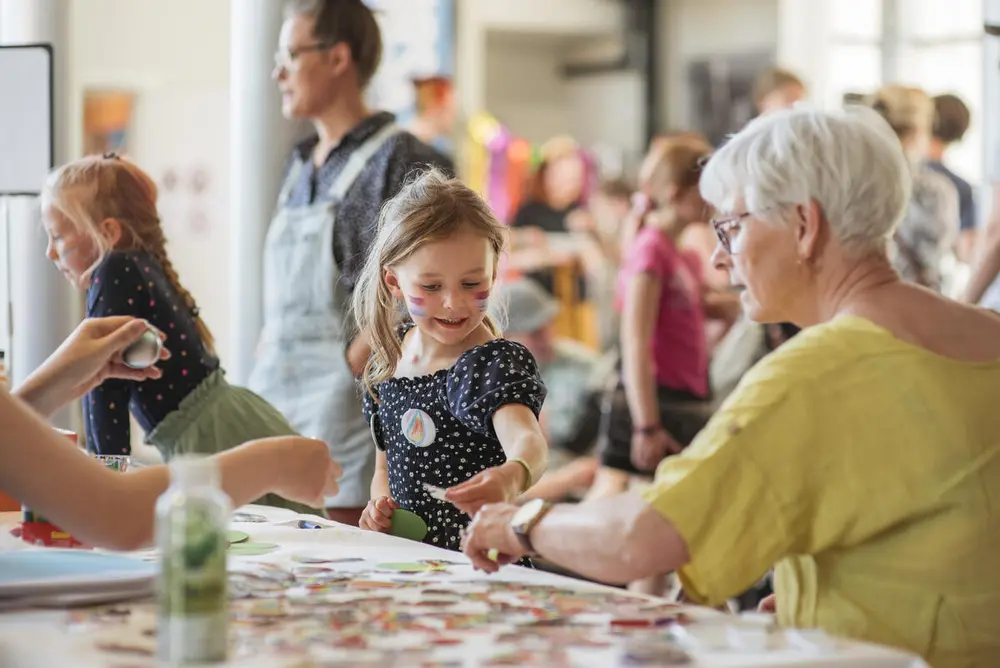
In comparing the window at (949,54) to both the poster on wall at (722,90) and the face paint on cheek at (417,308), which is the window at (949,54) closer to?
the poster on wall at (722,90)

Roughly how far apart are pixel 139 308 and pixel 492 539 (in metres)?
1.39

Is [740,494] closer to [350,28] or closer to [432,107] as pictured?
[350,28]

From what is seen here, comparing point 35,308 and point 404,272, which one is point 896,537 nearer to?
point 404,272

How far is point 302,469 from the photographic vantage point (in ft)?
6.43

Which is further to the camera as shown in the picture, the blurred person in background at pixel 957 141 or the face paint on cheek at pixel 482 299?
the blurred person in background at pixel 957 141

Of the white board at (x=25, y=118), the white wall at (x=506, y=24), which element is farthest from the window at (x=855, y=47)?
the white board at (x=25, y=118)

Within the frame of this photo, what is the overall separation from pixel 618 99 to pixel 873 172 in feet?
27.0

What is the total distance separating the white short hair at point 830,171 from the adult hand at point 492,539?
1.66 feet

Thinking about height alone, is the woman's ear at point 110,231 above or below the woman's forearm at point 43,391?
above

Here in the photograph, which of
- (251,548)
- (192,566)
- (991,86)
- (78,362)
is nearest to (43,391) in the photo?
(78,362)

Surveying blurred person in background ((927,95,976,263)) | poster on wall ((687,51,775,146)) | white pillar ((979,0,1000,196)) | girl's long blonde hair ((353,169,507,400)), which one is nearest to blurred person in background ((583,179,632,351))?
poster on wall ((687,51,775,146))

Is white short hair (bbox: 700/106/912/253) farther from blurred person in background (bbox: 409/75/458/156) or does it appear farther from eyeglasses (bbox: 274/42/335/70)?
blurred person in background (bbox: 409/75/458/156)

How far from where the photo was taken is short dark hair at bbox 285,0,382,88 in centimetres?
357

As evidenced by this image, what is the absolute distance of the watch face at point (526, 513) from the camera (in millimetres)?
1799
